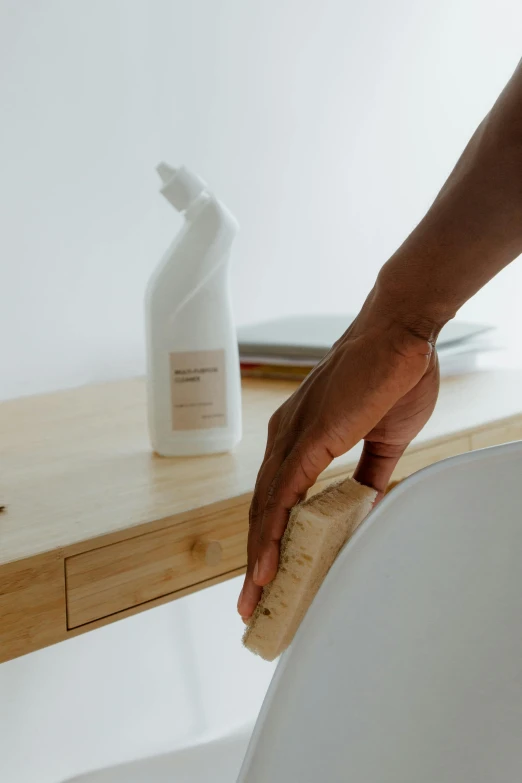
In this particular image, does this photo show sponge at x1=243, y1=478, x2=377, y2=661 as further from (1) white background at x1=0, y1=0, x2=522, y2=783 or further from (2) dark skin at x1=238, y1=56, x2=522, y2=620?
(1) white background at x1=0, y1=0, x2=522, y2=783

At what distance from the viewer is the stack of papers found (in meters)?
1.25

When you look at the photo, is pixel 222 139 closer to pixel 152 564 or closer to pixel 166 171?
pixel 166 171

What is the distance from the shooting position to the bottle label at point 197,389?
0.87 metres

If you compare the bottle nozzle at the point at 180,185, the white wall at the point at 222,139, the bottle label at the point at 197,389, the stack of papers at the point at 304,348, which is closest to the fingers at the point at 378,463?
the bottle label at the point at 197,389

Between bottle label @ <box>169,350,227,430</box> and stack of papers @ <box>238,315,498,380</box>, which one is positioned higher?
bottle label @ <box>169,350,227,430</box>

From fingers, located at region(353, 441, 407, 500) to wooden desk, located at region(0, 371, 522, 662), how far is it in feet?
0.40

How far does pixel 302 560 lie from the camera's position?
1.61ft

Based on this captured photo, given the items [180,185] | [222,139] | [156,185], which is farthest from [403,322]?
[222,139]

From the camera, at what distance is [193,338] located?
86 centimetres

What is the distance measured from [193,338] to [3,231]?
17.4 inches

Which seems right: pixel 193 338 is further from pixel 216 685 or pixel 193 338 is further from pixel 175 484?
Answer: pixel 216 685

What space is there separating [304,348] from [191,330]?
407mm

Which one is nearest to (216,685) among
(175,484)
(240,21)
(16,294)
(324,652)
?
(16,294)

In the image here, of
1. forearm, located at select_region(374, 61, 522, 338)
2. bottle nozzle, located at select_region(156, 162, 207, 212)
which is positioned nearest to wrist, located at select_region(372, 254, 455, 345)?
forearm, located at select_region(374, 61, 522, 338)
